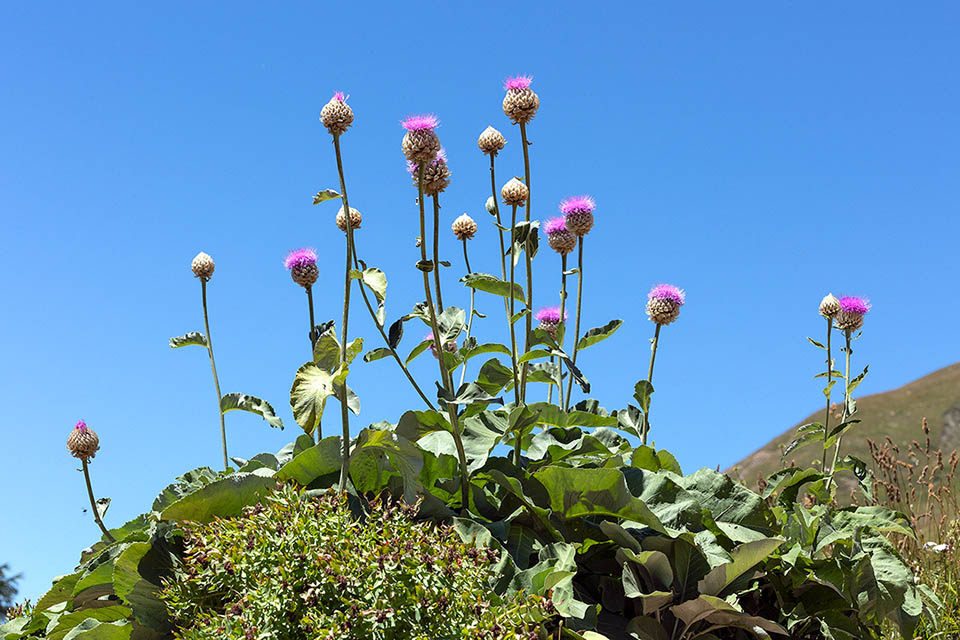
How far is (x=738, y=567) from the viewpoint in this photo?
309 cm

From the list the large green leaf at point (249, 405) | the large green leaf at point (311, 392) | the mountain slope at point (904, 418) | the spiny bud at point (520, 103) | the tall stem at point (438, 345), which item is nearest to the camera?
the large green leaf at point (311, 392)

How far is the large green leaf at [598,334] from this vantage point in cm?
370

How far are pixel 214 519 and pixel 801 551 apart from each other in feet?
7.76

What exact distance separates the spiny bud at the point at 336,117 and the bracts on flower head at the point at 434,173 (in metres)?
0.30

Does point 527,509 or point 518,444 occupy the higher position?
point 518,444

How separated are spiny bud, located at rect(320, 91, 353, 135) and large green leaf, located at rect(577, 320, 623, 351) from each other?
1.48 meters

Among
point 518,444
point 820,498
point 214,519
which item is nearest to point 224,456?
point 214,519

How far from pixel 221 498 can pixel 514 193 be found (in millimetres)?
1923

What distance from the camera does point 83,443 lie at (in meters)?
4.28

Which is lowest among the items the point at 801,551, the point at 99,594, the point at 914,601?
the point at 914,601

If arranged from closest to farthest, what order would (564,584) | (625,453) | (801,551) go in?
1. (564,584)
2. (801,551)
3. (625,453)

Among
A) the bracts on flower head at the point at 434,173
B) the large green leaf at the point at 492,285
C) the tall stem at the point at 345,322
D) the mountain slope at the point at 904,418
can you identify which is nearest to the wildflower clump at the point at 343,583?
the tall stem at the point at 345,322

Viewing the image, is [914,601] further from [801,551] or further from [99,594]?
[99,594]

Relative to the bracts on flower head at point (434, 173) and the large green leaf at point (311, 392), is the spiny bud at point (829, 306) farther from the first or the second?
the large green leaf at point (311, 392)
